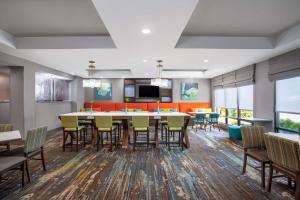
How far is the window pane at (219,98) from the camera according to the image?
8058mm

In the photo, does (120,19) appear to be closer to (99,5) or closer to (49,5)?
(99,5)

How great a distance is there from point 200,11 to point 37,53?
3933mm

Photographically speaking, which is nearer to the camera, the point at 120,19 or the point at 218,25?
the point at 120,19

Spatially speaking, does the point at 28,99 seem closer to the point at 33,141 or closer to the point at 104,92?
the point at 33,141

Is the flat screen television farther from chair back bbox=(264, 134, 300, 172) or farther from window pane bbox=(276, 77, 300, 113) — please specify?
chair back bbox=(264, 134, 300, 172)

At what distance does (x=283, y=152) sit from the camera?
214 centimetres

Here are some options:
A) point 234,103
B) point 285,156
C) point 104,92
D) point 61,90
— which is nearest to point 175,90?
point 234,103

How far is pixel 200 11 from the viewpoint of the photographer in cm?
268

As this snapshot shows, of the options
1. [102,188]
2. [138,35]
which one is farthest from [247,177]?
[138,35]

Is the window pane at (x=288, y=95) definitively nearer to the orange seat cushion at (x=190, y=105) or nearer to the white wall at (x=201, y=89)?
the orange seat cushion at (x=190, y=105)

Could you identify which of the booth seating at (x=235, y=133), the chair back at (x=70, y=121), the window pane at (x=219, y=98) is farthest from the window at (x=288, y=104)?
the chair back at (x=70, y=121)

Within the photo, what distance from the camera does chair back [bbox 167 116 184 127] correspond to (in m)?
4.36

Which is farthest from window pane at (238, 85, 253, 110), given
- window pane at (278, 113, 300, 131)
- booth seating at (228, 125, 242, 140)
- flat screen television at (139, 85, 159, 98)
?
flat screen television at (139, 85, 159, 98)

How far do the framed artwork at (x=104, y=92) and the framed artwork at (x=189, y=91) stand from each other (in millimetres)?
3968
